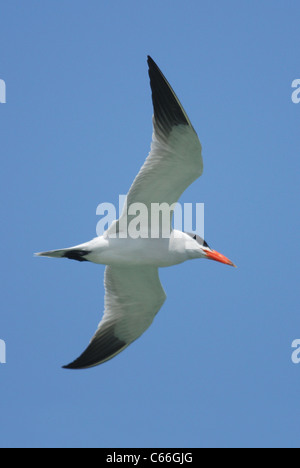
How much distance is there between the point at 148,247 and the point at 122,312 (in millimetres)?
1549

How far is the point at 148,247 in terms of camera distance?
981 cm

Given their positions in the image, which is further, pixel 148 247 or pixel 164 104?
pixel 148 247

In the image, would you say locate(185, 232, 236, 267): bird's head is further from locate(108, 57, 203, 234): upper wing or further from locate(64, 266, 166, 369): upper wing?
locate(64, 266, 166, 369): upper wing

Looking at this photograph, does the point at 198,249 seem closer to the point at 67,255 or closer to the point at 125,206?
the point at 125,206

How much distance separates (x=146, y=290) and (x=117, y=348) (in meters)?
0.99

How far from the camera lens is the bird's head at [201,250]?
9.91m

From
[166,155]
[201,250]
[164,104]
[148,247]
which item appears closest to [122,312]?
[148,247]

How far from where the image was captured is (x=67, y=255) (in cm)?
975

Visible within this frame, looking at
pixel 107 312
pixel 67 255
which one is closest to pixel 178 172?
pixel 67 255

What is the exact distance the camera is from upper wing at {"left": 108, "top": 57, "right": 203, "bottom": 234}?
8.94m

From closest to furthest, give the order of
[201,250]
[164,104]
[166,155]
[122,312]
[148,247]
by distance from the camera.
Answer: [164,104] → [166,155] → [148,247] → [201,250] → [122,312]

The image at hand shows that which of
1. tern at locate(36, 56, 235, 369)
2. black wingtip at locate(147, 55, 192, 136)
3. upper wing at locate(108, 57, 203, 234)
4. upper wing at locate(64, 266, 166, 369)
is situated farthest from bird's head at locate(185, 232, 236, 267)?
black wingtip at locate(147, 55, 192, 136)

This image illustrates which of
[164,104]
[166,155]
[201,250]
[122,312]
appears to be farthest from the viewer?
[122,312]

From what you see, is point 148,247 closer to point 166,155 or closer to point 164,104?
point 166,155
